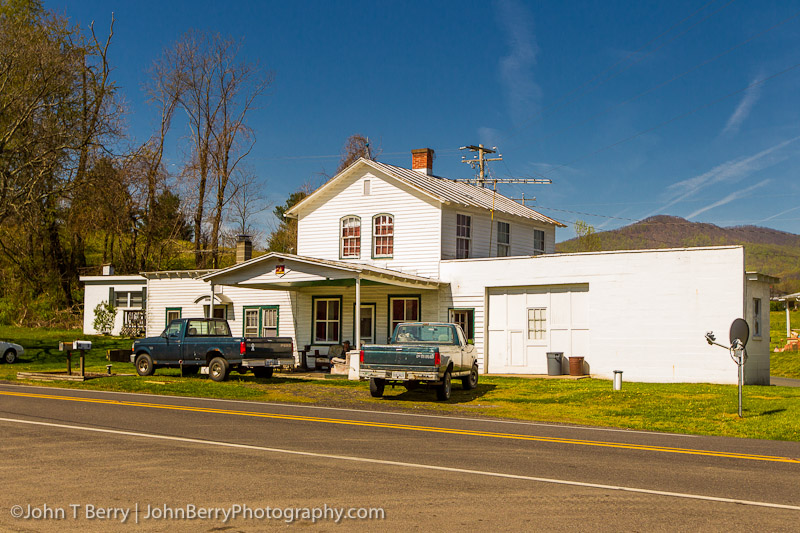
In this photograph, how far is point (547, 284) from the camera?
26406 millimetres

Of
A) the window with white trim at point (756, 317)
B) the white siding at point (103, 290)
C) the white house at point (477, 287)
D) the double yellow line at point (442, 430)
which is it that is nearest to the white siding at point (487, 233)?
the white house at point (477, 287)

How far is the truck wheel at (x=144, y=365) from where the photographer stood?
983 inches

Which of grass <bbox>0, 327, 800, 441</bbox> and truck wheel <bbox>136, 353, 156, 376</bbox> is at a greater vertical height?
truck wheel <bbox>136, 353, 156, 376</bbox>

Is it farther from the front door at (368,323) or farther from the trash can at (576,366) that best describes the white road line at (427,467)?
the front door at (368,323)

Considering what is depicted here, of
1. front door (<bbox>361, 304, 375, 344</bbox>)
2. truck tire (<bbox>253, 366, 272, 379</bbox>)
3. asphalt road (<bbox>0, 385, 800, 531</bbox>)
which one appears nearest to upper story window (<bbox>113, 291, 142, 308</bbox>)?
front door (<bbox>361, 304, 375, 344</bbox>)

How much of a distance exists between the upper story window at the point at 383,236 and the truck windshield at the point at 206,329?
817 cm

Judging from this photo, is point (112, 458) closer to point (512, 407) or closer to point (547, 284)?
point (512, 407)

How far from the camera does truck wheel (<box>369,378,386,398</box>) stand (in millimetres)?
19297

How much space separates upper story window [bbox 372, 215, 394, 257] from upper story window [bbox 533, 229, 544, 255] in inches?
312

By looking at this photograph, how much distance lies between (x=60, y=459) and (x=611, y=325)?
19.0 metres

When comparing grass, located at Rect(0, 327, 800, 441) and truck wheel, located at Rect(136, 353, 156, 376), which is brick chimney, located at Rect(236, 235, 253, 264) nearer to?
grass, located at Rect(0, 327, 800, 441)

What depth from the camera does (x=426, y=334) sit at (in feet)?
66.1

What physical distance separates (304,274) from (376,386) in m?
8.13

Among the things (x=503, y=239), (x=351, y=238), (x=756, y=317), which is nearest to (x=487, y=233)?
(x=503, y=239)
